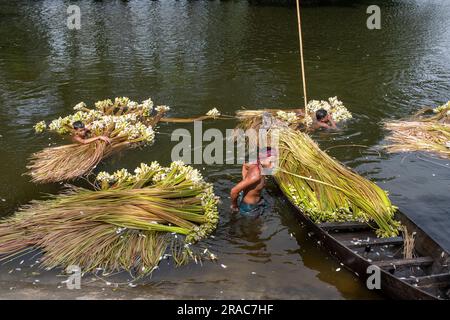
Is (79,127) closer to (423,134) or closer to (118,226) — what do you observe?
(118,226)

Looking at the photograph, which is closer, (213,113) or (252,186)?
(252,186)

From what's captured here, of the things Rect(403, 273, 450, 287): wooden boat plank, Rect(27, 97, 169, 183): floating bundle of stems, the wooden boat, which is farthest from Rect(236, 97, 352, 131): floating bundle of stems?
Rect(403, 273, 450, 287): wooden boat plank

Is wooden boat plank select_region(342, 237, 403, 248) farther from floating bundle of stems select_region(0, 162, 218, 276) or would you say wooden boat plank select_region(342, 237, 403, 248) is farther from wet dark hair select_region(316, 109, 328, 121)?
wet dark hair select_region(316, 109, 328, 121)

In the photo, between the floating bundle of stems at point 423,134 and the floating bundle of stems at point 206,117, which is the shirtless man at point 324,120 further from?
the floating bundle of stems at point 206,117

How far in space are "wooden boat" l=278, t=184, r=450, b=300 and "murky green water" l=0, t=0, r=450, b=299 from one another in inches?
13.8

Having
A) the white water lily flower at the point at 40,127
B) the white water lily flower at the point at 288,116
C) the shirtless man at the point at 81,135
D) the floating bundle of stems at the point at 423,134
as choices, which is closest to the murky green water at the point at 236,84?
the white water lily flower at the point at 40,127

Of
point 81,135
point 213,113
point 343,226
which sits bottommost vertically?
point 343,226

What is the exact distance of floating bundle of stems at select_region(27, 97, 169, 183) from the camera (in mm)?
9086

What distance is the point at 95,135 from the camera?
10.2 meters

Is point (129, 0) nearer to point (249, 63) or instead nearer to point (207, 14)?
point (207, 14)

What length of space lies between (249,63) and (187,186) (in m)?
10.7

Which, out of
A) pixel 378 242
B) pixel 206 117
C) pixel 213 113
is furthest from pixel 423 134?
pixel 206 117

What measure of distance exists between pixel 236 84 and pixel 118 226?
30.0ft

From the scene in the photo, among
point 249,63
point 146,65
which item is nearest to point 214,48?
point 249,63
